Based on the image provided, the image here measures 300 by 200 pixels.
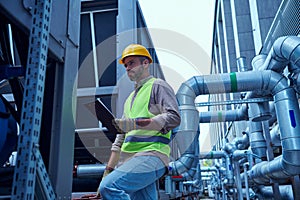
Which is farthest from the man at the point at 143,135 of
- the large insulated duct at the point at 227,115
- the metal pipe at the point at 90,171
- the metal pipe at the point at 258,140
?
the large insulated duct at the point at 227,115

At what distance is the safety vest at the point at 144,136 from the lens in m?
1.67

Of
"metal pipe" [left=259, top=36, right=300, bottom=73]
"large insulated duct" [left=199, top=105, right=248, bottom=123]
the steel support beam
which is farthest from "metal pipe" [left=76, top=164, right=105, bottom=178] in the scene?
"large insulated duct" [left=199, top=105, right=248, bottom=123]

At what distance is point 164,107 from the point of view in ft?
5.55

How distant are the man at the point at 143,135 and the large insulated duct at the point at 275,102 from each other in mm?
2637

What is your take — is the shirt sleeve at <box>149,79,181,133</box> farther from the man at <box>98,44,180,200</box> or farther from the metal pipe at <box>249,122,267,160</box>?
the metal pipe at <box>249,122,267,160</box>

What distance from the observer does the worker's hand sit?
5.26 ft

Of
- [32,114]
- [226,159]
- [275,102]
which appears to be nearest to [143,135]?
[32,114]

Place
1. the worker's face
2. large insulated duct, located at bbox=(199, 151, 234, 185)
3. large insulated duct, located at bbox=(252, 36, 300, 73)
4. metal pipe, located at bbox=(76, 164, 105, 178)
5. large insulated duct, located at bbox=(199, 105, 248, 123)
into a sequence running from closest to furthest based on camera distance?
the worker's face → large insulated duct, located at bbox=(252, 36, 300, 73) → metal pipe, located at bbox=(76, 164, 105, 178) → large insulated duct, located at bbox=(199, 105, 248, 123) → large insulated duct, located at bbox=(199, 151, 234, 185)

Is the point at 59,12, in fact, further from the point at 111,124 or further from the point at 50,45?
the point at 111,124

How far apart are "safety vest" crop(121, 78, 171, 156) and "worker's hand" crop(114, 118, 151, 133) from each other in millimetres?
94

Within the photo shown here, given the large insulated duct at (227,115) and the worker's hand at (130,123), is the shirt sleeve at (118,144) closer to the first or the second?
the worker's hand at (130,123)

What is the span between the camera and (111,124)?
1620 millimetres

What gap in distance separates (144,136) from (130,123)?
0.14 meters

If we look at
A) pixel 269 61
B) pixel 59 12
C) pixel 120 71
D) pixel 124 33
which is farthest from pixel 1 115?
pixel 269 61
